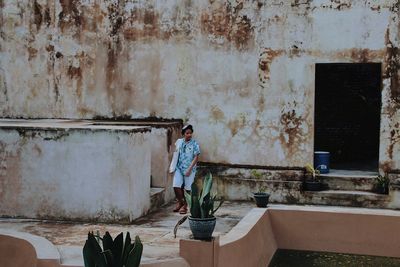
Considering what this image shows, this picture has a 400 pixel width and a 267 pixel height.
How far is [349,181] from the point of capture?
9852 mm

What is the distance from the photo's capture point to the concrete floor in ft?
20.0

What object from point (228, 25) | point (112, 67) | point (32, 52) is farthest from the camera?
point (32, 52)

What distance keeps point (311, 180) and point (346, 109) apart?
417cm

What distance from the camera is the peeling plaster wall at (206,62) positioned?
9.70 m

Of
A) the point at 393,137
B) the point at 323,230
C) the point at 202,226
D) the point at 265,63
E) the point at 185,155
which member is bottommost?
the point at 323,230

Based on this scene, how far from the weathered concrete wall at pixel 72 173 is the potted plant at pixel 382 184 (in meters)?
4.22

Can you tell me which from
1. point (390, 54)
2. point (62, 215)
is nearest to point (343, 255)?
point (390, 54)

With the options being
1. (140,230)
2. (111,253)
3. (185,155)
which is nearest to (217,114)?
(185,155)

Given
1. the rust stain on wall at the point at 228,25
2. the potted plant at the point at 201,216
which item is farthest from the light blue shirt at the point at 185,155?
the potted plant at the point at 201,216

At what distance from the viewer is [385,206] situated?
9.41 metres

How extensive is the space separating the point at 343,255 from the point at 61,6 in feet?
23.4

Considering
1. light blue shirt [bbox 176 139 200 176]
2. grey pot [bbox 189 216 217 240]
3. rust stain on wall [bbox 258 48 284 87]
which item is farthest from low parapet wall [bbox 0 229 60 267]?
rust stain on wall [bbox 258 48 284 87]

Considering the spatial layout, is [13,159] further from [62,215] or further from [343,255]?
[343,255]

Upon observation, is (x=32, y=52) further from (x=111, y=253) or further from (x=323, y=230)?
(x=111, y=253)
